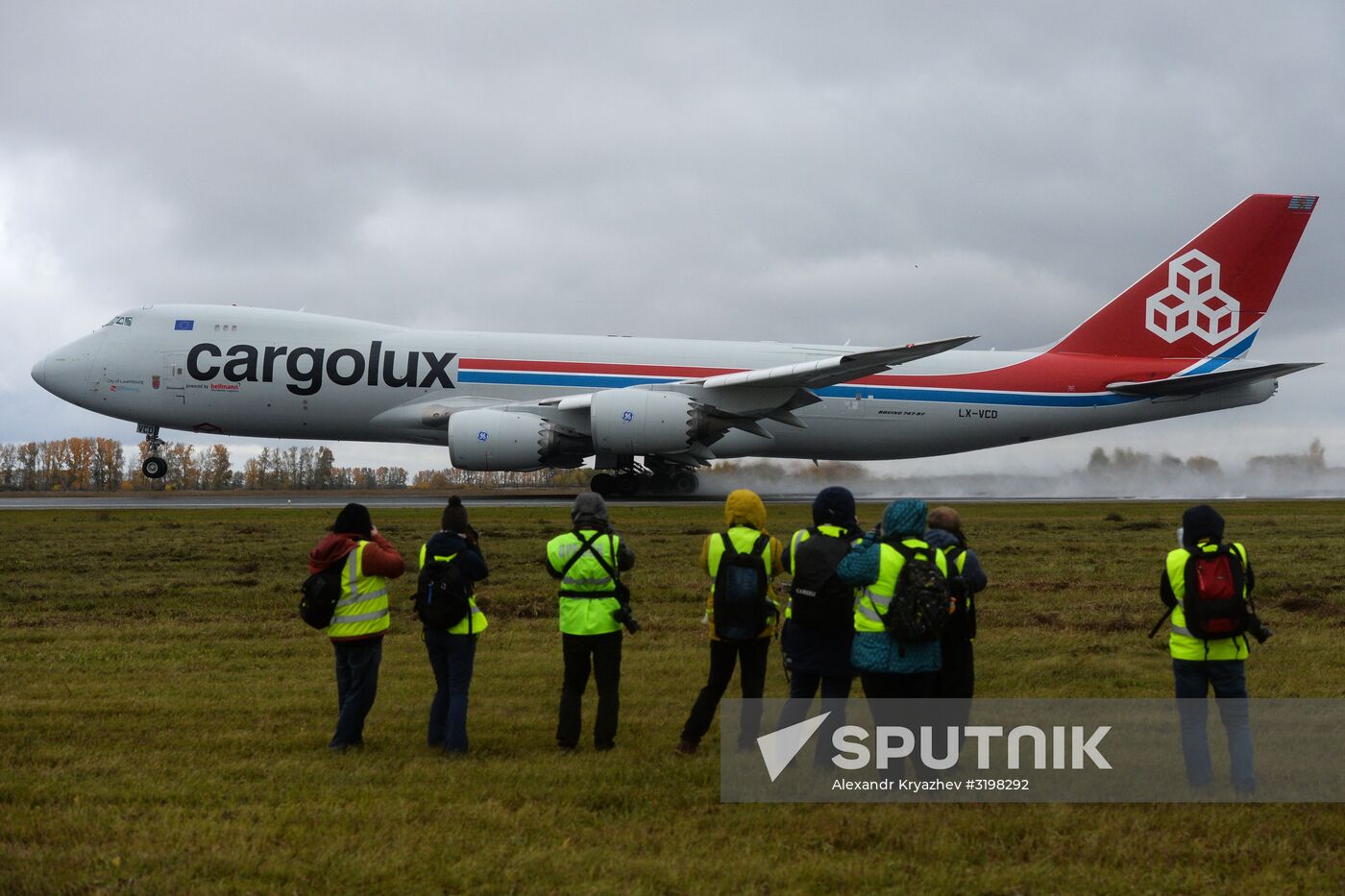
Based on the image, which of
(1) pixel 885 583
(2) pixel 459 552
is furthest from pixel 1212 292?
(2) pixel 459 552

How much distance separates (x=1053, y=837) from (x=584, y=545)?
10.8 ft

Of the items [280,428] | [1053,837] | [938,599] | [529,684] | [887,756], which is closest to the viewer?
[1053,837]

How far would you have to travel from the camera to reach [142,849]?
5.17m

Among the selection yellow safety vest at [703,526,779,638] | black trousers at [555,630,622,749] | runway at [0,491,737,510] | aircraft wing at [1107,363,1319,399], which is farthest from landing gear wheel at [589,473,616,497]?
yellow safety vest at [703,526,779,638]

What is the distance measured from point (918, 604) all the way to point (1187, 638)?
1.66 metres

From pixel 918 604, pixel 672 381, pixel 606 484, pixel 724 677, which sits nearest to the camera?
pixel 918 604

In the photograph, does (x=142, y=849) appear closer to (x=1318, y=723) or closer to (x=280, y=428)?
(x=1318, y=723)

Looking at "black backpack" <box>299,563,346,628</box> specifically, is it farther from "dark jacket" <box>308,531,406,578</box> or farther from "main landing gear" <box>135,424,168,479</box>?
"main landing gear" <box>135,424,168,479</box>

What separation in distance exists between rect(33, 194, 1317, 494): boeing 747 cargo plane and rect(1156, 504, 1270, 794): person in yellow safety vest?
2138 cm

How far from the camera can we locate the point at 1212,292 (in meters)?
32.9

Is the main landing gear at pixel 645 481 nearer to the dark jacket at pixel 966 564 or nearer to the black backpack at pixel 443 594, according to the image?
the black backpack at pixel 443 594

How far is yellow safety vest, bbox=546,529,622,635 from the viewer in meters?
7.20

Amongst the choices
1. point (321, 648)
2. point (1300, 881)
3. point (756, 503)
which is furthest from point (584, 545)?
point (321, 648)

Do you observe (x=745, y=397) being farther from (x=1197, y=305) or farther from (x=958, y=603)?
(x=958, y=603)
